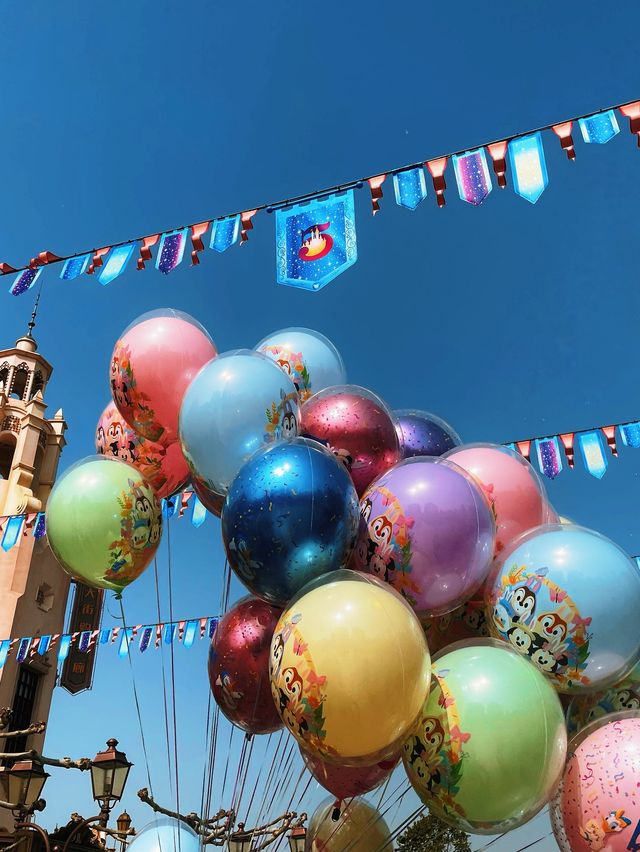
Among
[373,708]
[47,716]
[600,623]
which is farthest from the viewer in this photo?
[47,716]

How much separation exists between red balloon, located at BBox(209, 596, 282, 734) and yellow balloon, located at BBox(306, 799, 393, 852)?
79cm

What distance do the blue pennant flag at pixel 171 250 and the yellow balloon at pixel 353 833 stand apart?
4329mm

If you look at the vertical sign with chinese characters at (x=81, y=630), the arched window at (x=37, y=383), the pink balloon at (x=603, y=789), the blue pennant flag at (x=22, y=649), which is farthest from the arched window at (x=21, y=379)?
the pink balloon at (x=603, y=789)

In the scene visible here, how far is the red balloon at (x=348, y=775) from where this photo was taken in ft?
11.3

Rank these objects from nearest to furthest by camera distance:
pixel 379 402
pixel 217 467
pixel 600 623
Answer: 1. pixel 600 623
2. pixel 217 467
3. pixel 379 402

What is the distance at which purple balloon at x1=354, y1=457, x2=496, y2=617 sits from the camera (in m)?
3.61

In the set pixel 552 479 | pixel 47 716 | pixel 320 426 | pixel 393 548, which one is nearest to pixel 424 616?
pixel 393 548

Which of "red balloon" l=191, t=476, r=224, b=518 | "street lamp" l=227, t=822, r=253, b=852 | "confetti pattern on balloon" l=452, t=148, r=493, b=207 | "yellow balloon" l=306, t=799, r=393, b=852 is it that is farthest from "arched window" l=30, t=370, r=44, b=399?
"yellow balloon" l=306, t=799, r=393, b=852

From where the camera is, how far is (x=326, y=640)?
304 centimetres

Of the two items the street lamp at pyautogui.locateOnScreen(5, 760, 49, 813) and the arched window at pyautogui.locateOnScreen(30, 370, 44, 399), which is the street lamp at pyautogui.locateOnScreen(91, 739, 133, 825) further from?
the arched window at pyautogui.locateOnScreen(30, 370, 44, 399)

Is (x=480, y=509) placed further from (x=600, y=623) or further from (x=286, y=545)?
(x=286, y=545)

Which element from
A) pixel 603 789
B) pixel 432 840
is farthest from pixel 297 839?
pixel 432 840

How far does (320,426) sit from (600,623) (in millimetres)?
1900

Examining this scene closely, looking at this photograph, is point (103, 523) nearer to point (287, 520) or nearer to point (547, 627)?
point (287, 520)
